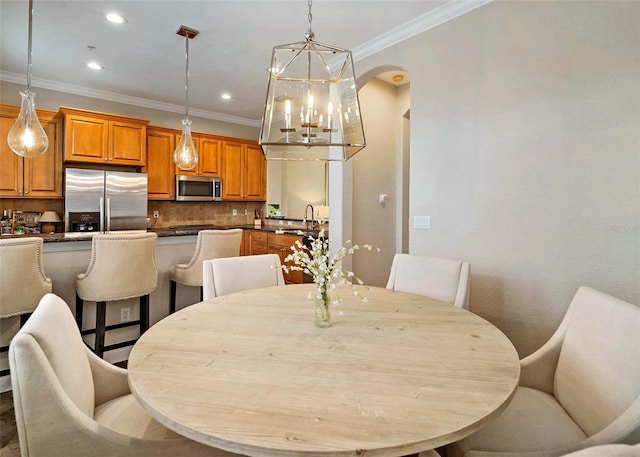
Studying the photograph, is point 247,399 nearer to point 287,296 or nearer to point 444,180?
point 287,296

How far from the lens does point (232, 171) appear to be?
5.70m

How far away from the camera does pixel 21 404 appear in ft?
2.72

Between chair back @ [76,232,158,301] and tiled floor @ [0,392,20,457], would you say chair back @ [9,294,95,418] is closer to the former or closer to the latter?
tiled floor @ [0,392,20,457]

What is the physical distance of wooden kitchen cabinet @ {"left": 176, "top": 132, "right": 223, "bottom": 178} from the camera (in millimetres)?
5285

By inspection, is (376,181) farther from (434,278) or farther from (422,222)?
(434,278)

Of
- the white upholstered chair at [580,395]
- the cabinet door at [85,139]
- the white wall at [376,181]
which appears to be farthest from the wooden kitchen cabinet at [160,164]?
the white upholstered chair at [580,395]

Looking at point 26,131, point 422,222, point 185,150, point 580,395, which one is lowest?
point 580,395

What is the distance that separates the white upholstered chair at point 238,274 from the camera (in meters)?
1.97

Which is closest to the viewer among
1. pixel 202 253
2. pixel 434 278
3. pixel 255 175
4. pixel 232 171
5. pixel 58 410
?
pixel 58 410

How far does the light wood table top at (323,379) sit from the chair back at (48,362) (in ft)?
0.57

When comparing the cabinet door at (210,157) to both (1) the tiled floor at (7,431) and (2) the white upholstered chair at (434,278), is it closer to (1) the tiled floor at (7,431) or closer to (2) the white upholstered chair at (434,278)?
(1) the tiled floor at (7,431)

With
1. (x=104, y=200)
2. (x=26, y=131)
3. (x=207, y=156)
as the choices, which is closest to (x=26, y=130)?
(x=26, y=131)

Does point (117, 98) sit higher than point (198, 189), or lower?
higher

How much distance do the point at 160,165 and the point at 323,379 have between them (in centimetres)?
483
